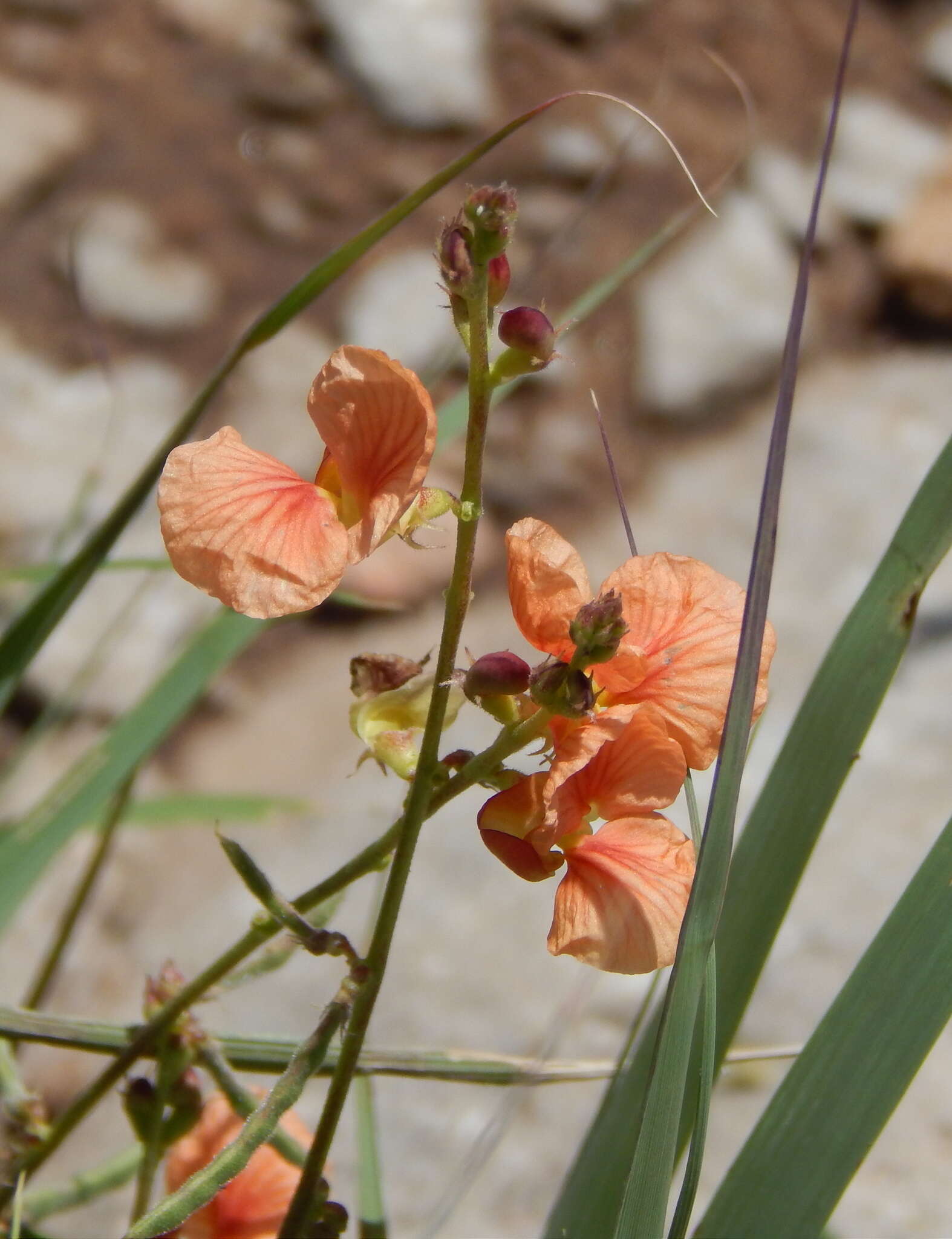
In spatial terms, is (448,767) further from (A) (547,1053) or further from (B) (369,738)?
(A) (547,1053)

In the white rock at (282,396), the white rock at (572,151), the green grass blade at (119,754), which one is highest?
the white rock at (572,151)

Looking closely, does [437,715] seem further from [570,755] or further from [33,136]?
[33,136]

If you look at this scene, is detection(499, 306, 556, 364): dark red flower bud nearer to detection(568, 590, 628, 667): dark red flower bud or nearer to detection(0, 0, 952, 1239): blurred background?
detection(568, 590, 628, 667): dark red flower bud

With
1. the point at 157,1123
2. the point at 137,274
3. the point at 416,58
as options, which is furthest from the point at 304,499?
the point at 416,58

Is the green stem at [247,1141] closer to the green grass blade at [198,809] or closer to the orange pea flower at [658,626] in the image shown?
the orange pea flower at [658,626]

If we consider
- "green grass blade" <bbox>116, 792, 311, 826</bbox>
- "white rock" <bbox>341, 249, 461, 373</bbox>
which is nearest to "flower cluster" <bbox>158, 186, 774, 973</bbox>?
"green grass blade" <bbox>116, 792, 311, 826</bbox>

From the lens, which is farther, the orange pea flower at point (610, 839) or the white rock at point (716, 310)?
the white rock at point (716, 310)

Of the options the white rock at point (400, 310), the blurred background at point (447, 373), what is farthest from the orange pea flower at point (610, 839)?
the white rock at point (400, 310)
